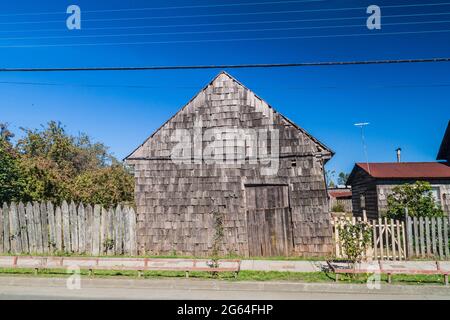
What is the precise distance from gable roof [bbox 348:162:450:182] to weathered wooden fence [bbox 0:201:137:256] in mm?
15113

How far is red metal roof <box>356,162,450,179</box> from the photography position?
19.1 meters

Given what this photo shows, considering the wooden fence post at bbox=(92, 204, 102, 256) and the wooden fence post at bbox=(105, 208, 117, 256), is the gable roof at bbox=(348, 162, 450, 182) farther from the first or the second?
the wooden fence post at bbox=(92, 204, 102, 256)

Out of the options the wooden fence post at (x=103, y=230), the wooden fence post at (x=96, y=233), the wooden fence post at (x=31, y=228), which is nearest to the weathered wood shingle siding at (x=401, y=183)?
the wooden fence post at (x=103, y=230)

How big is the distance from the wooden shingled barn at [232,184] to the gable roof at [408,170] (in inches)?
394

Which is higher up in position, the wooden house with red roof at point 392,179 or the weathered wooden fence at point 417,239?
the wooden house with red roof at point 392,179

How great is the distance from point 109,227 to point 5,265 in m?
3.38

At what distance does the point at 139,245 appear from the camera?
12.0m

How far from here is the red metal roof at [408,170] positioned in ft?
62.5

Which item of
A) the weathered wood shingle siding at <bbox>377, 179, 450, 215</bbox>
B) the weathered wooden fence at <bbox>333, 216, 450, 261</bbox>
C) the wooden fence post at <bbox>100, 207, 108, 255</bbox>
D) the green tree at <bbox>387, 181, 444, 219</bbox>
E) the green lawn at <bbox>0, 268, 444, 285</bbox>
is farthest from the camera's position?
the weathered wood shingle siding at <bbox>377, 179, 450, 215</bbox>

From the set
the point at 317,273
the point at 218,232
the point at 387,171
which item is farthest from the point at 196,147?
the point at 387,171

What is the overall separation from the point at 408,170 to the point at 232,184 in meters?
14.3

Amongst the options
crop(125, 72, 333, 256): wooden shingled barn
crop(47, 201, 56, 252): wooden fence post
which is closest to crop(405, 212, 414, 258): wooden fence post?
crop(125, 72, 333, 256): wooden shingled barn

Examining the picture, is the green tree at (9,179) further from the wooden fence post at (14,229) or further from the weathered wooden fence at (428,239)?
the weathered wooden fence at (428,239)

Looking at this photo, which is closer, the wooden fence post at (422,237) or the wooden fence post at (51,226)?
the wooden fence post at (422,237)
